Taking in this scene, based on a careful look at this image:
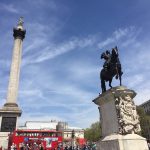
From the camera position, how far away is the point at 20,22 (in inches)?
1774

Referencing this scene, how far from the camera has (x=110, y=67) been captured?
11.5 meters

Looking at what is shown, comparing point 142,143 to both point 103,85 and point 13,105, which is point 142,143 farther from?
point 13,105

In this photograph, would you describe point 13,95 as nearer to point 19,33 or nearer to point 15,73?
point 15,73

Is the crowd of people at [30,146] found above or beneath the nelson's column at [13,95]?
beneath

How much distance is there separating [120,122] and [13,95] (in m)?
30.2

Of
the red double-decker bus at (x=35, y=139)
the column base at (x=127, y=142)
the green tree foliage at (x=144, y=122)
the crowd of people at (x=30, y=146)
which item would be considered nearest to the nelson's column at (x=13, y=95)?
the red double-decker bus at (x=35, y=139)

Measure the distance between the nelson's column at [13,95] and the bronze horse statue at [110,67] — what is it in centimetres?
2437

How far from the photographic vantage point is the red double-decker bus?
28112 millimetres

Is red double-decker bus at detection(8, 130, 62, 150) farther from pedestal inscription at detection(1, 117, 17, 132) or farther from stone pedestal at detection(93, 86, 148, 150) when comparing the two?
stone pedestal at detection(93, 86, 148, 150)

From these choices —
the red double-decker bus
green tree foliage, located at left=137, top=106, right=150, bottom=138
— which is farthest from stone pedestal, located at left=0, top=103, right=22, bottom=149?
green tree foliage, located at left=137, top=106, right=150, bottom=138

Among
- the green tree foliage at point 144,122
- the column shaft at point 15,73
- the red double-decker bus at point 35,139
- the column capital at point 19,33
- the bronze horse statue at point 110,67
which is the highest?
the column capital at point 19,33

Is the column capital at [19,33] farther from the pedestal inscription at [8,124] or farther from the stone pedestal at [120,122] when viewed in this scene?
the stone pedestal at [120,122]

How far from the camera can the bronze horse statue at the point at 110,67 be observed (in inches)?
442

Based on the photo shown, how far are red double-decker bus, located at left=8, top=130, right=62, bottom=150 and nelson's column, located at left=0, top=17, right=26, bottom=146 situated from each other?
13.5ft
